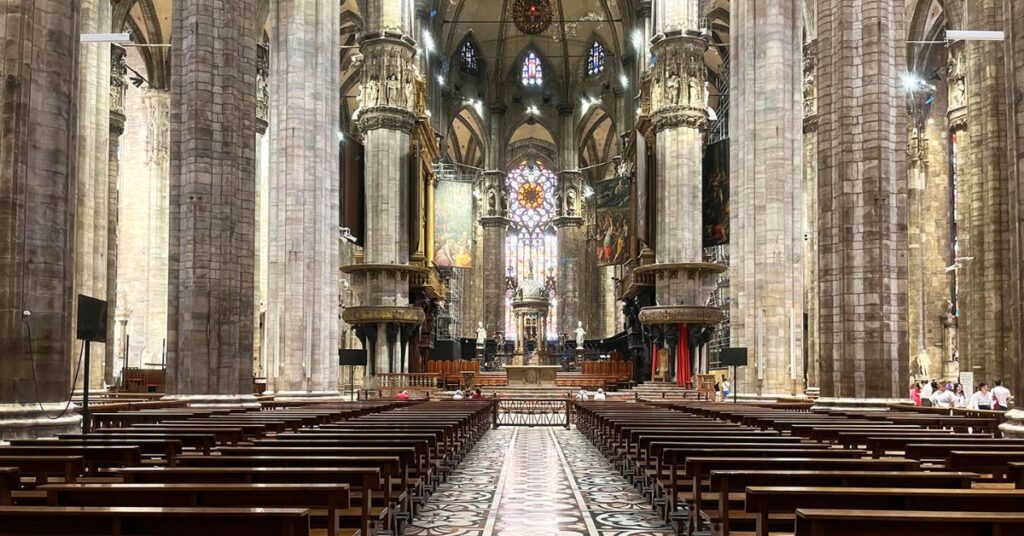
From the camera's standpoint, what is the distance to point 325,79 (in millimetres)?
28688

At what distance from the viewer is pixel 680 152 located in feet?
123

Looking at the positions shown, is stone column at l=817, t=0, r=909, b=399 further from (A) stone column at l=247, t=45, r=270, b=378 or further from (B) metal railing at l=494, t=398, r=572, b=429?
(A) stone column at l=247, t=45, r=270, b=378

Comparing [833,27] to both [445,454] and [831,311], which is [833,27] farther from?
[445,454]

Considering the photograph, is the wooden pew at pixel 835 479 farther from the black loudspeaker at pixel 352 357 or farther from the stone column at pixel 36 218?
the black loudspeaker at pixel 352 357

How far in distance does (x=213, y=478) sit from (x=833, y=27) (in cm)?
1524

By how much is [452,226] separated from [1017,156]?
39098 millimetres

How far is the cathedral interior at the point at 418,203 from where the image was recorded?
11125mm

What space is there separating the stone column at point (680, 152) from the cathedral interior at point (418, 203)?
0.09 m

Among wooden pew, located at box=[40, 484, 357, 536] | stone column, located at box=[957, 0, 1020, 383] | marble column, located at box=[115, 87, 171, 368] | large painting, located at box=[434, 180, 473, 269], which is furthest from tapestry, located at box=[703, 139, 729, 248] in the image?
wooden pew, located at box=[40, 484, 357, 536]

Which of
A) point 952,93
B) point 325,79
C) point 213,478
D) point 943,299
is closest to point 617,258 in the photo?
point 943,299

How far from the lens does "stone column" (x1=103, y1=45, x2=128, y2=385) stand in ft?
103

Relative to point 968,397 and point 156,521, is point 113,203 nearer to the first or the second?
point 968,397

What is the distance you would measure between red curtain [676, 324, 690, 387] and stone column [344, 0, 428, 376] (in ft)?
33.0

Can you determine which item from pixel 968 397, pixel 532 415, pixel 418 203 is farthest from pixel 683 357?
pixel 968 397
